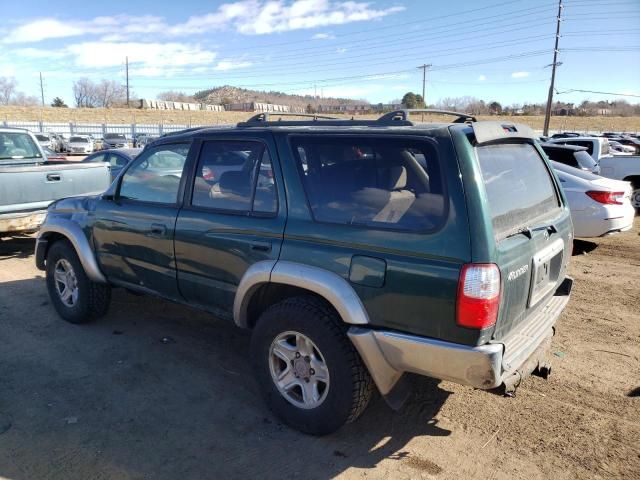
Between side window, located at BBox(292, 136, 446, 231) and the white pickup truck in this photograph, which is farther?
the white pickup truck

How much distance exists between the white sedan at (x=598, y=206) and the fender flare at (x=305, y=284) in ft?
19.6

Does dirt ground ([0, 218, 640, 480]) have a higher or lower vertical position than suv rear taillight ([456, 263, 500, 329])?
lower

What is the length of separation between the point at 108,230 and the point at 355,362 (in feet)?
8.96

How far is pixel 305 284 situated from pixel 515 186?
144cm

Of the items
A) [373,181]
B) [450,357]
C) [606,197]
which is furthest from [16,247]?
[606,197]

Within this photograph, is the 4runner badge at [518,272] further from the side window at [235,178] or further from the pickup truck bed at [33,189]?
the pickup truck bed at [33,189]

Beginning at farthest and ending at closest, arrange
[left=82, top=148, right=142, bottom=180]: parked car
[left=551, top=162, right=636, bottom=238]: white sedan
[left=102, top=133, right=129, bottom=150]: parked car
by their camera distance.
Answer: [left=102, top=133, right=129, bottom=150]: parked car, [left=82, top=148, right=142, bottom=180]: parked car, [left=551, top=162, right=636, bottom=238]: white sedan

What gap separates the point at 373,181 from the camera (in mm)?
3025

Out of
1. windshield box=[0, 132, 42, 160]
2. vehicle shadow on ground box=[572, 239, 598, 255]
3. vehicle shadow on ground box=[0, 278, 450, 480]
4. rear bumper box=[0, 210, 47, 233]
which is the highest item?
windshield box=[0, 132, 42, 160]

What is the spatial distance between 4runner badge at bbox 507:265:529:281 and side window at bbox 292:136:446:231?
48 centimetres

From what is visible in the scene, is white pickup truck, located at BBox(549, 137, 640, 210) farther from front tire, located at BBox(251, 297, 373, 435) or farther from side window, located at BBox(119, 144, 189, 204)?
front tire, located at BBox(251, 297, 373, 435)

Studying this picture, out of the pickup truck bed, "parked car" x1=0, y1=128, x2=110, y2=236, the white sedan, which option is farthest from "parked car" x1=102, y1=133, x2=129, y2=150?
the white sedan

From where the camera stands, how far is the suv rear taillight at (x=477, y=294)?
2.52 metres

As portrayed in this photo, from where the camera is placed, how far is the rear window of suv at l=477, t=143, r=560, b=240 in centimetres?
280
